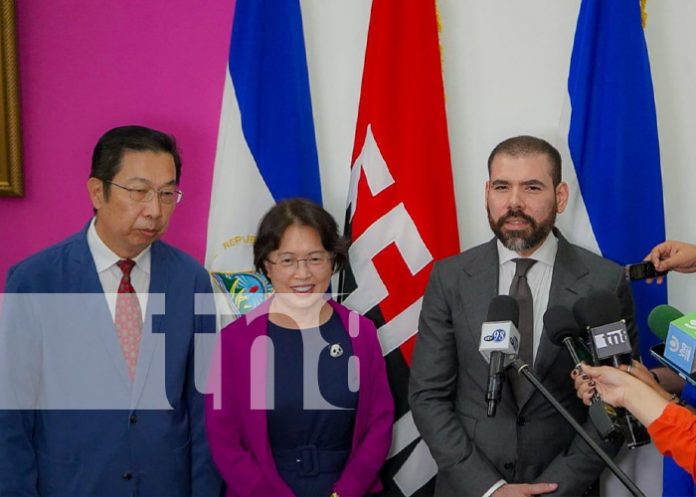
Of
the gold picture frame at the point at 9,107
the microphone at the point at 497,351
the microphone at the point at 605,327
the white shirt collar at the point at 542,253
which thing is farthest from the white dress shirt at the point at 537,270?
the gold picture frame at the point at 9,107

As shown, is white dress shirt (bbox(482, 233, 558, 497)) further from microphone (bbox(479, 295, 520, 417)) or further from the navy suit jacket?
the navy suit jacket

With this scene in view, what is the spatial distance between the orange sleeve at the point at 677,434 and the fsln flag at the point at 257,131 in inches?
66.3

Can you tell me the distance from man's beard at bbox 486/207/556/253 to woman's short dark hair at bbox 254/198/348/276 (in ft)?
1.71

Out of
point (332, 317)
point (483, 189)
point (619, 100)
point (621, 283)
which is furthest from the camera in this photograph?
point (483, 189)

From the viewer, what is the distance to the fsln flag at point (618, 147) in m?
2.70

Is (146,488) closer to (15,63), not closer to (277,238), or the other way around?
(277,238)

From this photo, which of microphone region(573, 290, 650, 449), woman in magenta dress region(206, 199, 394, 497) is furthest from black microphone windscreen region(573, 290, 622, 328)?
woman in magenta dress region(206, 199, 394, 497)

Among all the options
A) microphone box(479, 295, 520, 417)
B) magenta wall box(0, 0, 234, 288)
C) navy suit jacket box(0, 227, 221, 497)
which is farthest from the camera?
magenta wall box(0, 0, 234, 288)

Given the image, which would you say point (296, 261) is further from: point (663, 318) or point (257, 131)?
point (663, 318)

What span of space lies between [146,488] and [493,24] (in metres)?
2.21

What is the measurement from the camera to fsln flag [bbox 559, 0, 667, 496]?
8.84 feet

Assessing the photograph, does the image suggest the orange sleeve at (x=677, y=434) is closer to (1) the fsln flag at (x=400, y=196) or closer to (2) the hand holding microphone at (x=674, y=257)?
(2) the hand holding microphone at (x=674, y=257)

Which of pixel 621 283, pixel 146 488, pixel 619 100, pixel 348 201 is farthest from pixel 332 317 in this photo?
pixel 619 100

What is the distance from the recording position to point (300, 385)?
2295mm
